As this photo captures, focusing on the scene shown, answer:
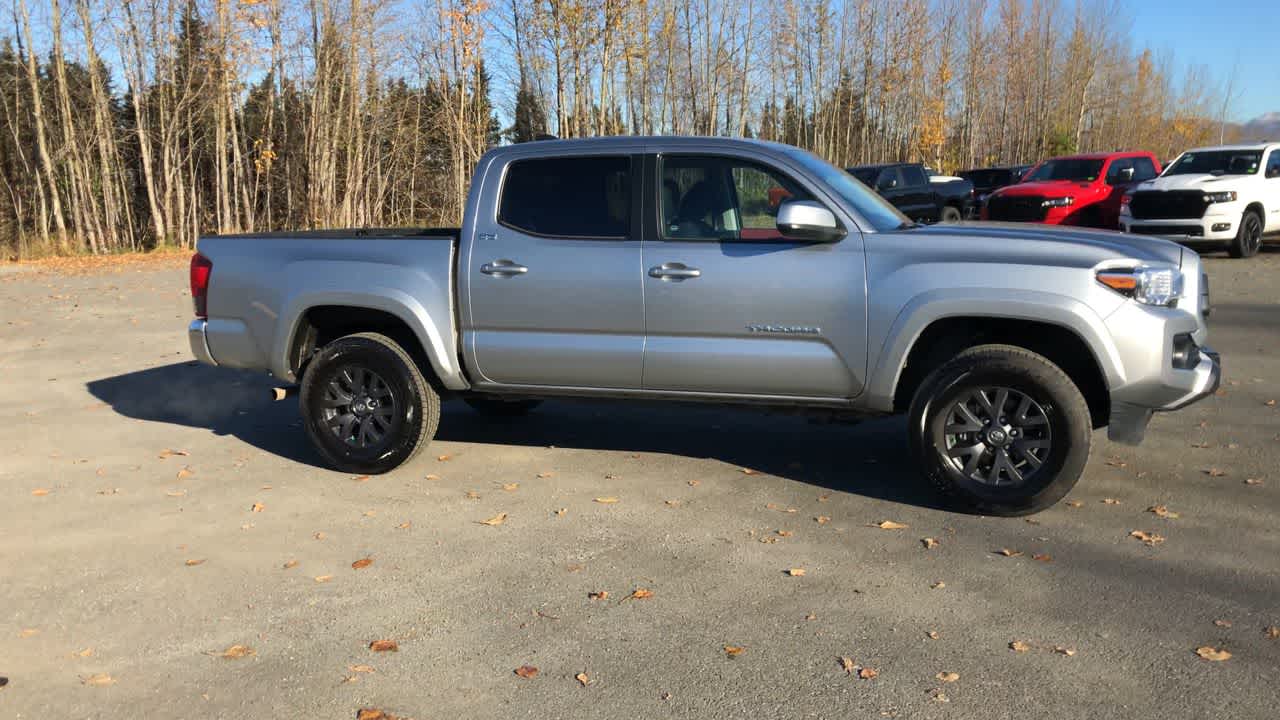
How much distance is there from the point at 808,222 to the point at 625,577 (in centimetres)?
205

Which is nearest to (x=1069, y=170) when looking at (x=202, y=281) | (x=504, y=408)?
(x=504, y=408)

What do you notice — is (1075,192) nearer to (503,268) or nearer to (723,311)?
(723,311)

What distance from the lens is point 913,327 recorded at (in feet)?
17.9

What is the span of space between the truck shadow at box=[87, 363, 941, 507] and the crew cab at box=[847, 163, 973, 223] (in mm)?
16140

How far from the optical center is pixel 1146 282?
5.24m

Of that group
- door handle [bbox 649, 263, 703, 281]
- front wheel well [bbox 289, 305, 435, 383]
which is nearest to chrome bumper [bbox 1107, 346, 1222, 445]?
door handle [bbox 649, 263, 703, 281]

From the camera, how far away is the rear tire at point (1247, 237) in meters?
18.1

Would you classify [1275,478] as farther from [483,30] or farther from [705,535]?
[483,30]

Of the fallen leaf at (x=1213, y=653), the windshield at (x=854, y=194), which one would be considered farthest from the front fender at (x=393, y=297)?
the fallen leaf at (x=1213, y=653)

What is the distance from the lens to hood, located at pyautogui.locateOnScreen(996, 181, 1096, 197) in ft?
66.3

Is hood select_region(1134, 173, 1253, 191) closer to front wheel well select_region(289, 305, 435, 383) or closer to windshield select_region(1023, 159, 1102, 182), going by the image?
windshield select_region(1023, 159, 1102, 182)

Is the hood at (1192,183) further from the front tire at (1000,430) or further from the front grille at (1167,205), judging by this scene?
the front tire at (1000,430)

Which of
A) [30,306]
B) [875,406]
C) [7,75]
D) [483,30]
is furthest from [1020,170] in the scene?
[7,75]

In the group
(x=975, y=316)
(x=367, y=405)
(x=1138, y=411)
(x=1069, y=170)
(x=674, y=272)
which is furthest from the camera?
(x=1069, y=170)
